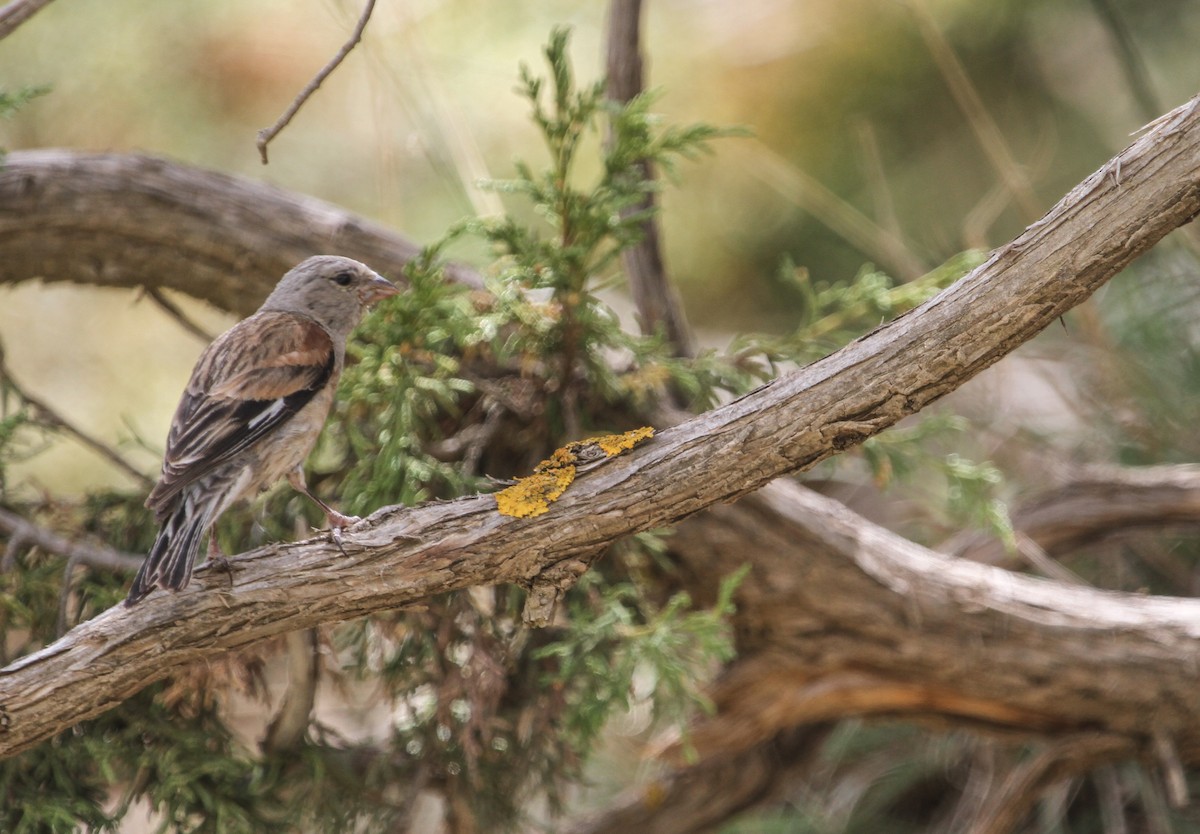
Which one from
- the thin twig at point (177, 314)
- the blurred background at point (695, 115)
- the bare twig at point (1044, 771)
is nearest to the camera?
the thin twig at point (177, 314)

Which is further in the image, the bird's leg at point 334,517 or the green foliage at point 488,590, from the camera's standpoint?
the green foliage at point 488,590

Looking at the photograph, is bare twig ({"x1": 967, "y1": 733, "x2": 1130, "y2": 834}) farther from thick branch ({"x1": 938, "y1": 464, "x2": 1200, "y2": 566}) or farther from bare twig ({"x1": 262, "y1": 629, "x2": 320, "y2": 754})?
bare twig ({"x1": 262, "y1": 629, "x2": 320, "y2": 754})

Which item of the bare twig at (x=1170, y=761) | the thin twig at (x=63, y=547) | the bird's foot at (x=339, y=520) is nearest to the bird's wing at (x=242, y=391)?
the bird's foot at (x=339, y=520)

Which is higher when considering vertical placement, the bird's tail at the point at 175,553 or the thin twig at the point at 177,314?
the thin twig at the point at 177,314

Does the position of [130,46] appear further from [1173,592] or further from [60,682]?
[1173,592]

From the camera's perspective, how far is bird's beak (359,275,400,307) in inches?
158

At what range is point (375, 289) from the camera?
4.03 metres

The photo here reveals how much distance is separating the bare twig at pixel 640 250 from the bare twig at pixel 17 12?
2182 mm

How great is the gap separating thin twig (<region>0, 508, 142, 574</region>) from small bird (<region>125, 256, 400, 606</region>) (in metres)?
0.78

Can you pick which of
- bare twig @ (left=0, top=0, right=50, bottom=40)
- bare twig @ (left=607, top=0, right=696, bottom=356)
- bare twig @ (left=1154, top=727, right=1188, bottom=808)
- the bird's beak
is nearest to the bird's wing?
the bird's beak

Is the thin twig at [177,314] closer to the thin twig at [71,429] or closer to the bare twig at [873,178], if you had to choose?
the thin twig at [71,429]

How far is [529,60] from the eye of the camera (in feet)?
23.0

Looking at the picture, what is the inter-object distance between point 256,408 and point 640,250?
6.54 ft

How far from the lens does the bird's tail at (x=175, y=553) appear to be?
9.96 ft
